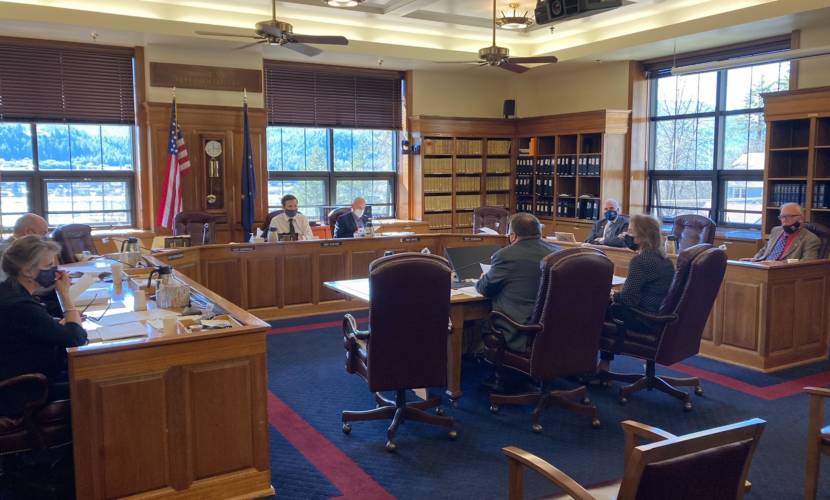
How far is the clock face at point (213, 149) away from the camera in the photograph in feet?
29.4

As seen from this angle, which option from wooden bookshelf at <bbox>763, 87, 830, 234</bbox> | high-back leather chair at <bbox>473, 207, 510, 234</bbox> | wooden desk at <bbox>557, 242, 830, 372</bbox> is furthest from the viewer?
high-back leather chair at <bbox>473, 207, 510, 234</bbox>

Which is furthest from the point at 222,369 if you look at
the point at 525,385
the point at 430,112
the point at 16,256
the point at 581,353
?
the point at 430,112

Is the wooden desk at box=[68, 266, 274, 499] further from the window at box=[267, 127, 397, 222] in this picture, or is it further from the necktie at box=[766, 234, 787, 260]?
the window at box=[267, 127, 397, 222]

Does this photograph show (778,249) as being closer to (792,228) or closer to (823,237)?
(792,228)

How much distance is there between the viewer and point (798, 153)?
25.2 ft

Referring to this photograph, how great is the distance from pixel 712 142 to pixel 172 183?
695 cm

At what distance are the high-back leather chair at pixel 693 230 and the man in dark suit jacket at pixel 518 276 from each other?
3787 mm

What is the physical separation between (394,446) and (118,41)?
21.8 feet

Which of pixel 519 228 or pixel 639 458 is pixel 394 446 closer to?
pixel 519 228

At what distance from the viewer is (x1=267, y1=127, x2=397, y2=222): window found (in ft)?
32.9

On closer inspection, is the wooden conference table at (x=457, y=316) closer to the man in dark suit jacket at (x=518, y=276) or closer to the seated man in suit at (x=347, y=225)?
the man in dark suit jacket at (x=518, y=276)

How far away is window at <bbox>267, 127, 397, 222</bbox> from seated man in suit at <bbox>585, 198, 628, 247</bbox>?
12.4 ft

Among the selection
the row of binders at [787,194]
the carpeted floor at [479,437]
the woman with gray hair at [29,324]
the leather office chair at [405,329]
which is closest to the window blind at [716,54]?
the row of binders at [787,194]

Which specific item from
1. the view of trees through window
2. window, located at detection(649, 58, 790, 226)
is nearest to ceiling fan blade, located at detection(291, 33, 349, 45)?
the view of trees through window
